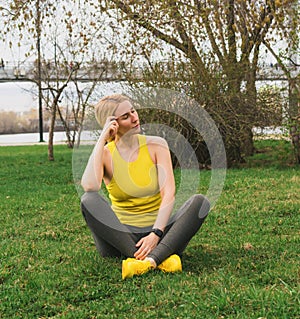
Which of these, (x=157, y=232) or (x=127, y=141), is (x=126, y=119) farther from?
(x=157, y=232)

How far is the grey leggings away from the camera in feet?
11.4

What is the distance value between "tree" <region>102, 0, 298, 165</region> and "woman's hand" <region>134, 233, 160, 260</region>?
5.68m

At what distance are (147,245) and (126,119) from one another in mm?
732

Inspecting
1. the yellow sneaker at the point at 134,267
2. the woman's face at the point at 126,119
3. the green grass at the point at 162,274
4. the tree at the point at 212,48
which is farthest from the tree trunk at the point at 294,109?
the yellow sneaker at the point at 134,267

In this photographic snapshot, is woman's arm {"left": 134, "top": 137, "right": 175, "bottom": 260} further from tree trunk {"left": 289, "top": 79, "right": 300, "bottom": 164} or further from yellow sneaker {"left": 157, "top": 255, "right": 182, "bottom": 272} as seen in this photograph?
tree trunk {"left": 289, "top": 79, "right": 300, "bottom": 164}

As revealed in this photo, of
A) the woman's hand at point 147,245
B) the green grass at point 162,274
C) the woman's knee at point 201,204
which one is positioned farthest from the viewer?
the woman's knee at point 201,204

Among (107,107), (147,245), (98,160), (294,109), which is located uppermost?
(107,107)

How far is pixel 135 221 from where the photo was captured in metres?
3.59

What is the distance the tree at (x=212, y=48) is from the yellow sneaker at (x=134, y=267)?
5806 millimetres

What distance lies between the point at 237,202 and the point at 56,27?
23.1ft

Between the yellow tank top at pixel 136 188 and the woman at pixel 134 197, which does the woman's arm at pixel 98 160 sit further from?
the yellow tank top at pixel 136 188

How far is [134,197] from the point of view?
359cm

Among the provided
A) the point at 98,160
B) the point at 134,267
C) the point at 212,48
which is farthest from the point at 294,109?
the point at 134,267

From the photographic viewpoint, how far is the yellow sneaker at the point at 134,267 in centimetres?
328
